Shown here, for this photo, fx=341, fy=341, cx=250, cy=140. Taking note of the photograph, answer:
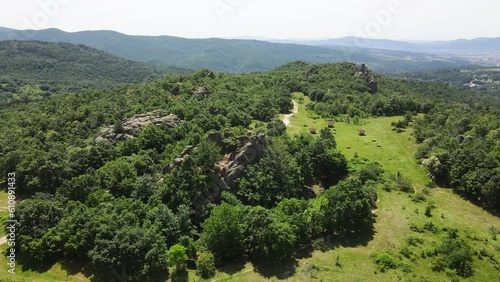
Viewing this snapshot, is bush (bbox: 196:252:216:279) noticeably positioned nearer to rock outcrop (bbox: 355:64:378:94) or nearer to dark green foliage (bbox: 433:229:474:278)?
dark green foliage (bbox: 433:229:474:278)

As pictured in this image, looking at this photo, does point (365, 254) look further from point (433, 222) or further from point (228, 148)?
point (228, 148)

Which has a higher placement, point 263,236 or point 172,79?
point 172,79

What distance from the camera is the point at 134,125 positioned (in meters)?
93.0

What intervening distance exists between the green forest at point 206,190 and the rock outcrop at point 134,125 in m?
0.36

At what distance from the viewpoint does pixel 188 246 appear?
54.9m

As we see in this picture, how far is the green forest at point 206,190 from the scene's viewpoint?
53531 millimetres

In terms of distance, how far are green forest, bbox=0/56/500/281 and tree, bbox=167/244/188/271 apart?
0.62 feet

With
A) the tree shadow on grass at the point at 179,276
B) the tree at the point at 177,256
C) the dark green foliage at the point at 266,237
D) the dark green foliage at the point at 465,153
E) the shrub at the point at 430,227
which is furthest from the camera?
the dark green foliage at the point at 465,153

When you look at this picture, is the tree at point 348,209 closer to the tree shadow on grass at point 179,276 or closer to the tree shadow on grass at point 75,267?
the tree shadow on grass at point 179,276

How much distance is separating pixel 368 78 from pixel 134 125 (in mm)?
129469

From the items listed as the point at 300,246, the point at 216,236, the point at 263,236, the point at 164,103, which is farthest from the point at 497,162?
the point at 164,103

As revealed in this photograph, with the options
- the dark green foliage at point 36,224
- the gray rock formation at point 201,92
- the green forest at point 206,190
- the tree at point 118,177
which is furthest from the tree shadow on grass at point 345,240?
the gray rock formation at point 201,92

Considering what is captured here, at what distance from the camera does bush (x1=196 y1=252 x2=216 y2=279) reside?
5075cm

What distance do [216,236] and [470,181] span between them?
6152 cm
